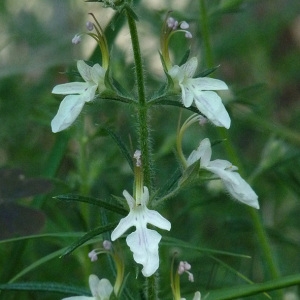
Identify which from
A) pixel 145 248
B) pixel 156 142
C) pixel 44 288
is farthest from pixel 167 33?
pixel 156 142

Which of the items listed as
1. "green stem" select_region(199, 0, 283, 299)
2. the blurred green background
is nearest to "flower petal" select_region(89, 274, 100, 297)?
the blurred green background

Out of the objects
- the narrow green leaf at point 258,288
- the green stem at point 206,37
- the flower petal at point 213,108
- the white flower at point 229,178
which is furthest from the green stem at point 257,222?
the flower petal at point 213,108

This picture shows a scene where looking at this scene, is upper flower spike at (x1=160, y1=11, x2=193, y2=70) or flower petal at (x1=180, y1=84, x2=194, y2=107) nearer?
flower petal at (x1=180, y1=84, x2=194, y2=107)

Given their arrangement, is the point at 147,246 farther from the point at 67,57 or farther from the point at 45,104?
the point at 67,57

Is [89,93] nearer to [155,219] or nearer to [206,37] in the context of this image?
[155,219]

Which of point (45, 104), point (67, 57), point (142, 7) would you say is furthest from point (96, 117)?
point (142, 7)

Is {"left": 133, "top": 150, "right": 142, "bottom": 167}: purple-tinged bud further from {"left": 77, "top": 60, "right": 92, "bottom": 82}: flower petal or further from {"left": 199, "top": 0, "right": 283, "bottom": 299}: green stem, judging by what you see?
{"left": 199, "top": 0, "right": 283, "bottom": 299}: green stem

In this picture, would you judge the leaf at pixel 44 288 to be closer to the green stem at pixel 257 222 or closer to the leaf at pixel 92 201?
the leaf at pixel 92 201
